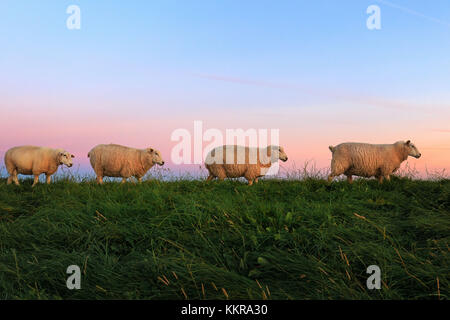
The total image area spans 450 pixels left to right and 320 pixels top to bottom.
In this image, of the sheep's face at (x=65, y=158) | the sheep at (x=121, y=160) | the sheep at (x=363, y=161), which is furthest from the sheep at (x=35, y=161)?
the sheep at (x=363, y=161)

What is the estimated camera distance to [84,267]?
4.34 metres

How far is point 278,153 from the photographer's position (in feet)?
43.5

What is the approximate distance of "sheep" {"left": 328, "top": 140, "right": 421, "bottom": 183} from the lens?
464 inches

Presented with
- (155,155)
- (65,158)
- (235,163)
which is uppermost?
(155,155)

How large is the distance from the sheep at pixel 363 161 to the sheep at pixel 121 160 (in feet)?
21.0

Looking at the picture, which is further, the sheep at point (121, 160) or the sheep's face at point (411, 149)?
the sheep at point (121, 160)

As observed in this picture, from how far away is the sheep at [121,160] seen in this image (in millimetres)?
13133

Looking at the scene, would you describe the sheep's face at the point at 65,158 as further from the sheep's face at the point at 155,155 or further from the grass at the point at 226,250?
the grass at the point at 226,250

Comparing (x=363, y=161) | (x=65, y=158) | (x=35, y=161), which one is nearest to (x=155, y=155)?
(x=65, y=158)

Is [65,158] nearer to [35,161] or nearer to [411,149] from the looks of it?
[35,161]

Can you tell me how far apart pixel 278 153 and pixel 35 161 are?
9.34 m
